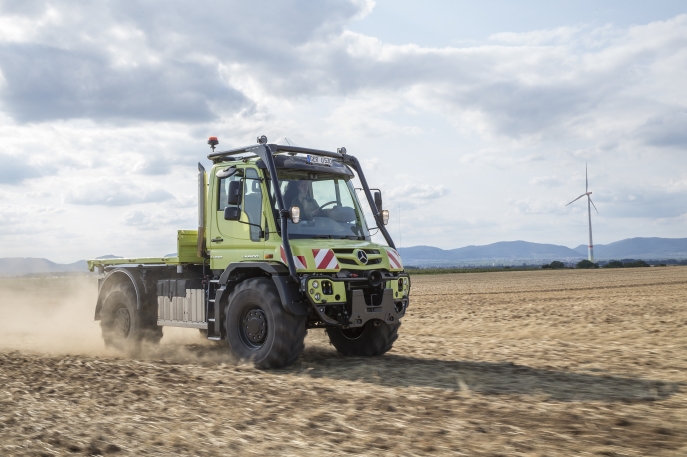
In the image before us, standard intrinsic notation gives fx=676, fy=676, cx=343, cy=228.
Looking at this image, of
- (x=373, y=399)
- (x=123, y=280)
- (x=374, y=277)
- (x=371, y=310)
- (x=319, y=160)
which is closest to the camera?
(x=373, y=399)

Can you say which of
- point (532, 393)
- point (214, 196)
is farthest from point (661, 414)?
point (214, 196)

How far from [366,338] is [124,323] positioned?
16.2 feet

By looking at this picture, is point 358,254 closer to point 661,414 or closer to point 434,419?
point 434,419

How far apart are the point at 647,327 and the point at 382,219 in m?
6.28

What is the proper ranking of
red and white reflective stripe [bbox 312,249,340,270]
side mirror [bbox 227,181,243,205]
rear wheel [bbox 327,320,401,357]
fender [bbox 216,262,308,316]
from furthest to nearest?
rear wheel [bbox 327,320,401,357]
side mirror [bbox 227,181,243,205]
red and white reflective stripe [bbox 312,249,340,270]
fender [bbox 216,262,308,316]

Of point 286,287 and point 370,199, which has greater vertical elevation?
point 370,199

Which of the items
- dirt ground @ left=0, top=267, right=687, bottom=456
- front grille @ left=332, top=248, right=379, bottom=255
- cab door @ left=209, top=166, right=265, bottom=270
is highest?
cab door @ left=209, top=166, right=265, bottom=270

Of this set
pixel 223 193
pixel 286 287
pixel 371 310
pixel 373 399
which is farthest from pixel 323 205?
pixel 373 399

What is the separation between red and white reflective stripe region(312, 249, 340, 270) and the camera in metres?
9.83

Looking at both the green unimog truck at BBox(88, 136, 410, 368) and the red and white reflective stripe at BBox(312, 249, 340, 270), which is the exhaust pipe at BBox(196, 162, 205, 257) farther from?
the red and white reflective stripe at BBox(312, 249, 340, 270)

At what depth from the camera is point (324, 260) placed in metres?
9.87

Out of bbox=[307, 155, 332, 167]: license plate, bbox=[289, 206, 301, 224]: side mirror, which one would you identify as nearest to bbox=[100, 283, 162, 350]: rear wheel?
bbox=[289, 206, 301, 224]: side mirror

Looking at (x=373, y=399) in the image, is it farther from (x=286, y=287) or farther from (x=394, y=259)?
(x=394, y=259)

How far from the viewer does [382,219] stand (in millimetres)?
11484
